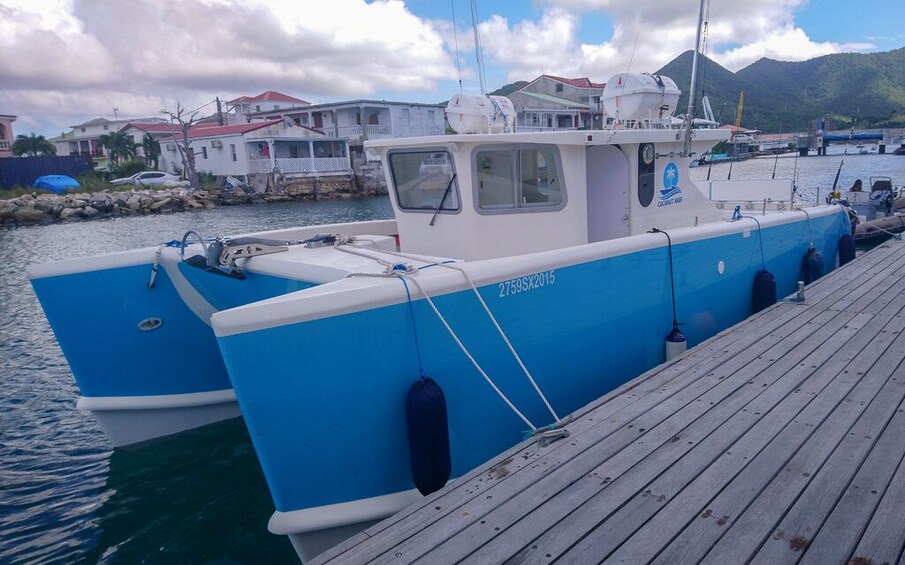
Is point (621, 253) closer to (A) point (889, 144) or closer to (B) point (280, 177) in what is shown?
(B) point (280, 177)

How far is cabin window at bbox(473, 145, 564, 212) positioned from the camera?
5238mm

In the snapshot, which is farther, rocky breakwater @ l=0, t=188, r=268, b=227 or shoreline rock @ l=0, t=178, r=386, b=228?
shoreline rock @ l=0, t=178, r=386, b=228

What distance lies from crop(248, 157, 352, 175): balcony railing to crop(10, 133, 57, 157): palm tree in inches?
976

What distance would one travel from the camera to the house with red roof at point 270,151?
148 feet

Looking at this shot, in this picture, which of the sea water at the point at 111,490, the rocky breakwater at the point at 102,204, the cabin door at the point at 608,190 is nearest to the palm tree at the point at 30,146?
the rocky breakwater at the point at 102,204

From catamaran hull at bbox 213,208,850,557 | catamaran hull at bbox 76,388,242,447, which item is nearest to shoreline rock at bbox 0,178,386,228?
catamaran hull at bbox 76,388,242,447

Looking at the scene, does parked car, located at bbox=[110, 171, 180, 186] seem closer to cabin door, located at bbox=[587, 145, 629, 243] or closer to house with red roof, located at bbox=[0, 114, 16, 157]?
house with red roof, located at bbox=[0, 114, 16, 157]

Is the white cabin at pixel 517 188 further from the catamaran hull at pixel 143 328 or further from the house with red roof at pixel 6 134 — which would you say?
the house with red roof at pixel 6 134

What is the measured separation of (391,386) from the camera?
366cm

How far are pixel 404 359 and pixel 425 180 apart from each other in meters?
2.36

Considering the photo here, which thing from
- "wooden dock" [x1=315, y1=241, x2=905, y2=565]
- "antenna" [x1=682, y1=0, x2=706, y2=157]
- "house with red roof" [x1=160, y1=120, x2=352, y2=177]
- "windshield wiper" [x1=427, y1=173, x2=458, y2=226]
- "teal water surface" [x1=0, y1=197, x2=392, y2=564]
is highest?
"house with red roof" [x1=160, y1=120, x2=352, y2=177]

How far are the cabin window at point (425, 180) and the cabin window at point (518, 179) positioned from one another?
0.87 ft

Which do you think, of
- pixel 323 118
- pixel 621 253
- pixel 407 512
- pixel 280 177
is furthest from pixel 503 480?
pixel 323 118

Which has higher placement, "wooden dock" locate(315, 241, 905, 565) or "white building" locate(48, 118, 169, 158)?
"white building" locate(48, 118, 169, 158)
